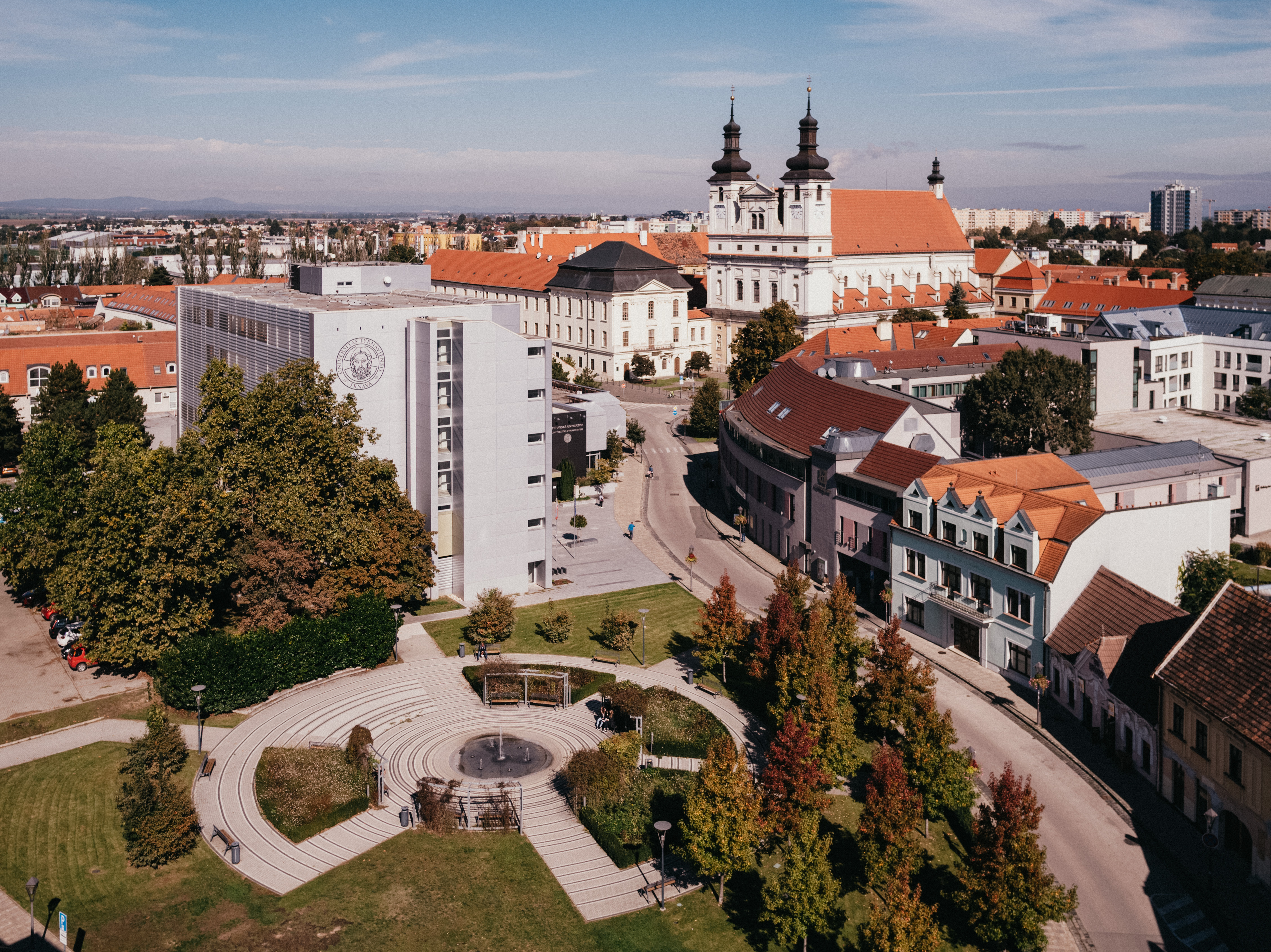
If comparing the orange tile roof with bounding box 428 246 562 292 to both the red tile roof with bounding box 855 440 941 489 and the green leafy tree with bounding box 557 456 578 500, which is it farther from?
the red tile roof with bounding box 855 440 941 489

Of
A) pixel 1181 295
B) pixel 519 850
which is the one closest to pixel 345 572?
pixel 519 850

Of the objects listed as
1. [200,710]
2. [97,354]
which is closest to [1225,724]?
[200,710]

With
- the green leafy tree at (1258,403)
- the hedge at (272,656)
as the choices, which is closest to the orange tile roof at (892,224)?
the green leafy tree at (1258,403)

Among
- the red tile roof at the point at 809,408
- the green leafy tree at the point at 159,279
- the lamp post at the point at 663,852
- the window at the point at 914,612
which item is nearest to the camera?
the lamp post at the point at 663,852

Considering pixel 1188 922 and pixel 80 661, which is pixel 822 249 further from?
pixel 1188 922

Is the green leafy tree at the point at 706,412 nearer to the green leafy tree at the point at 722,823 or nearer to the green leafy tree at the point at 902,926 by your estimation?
the green leafy tree at the point at 722,823

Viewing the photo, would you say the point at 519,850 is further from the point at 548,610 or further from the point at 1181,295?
the point at 1181,295
